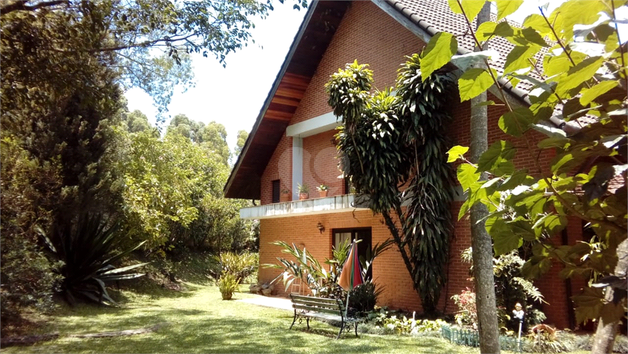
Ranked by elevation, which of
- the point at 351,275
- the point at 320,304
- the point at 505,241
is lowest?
the point at 320,304

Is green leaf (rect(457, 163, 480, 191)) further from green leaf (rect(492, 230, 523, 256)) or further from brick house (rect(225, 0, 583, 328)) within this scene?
brick house (rect(225, 0, 583, 328))

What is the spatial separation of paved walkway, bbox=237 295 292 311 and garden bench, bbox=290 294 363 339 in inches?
127

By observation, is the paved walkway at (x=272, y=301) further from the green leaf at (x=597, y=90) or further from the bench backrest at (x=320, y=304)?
the green leaf at (x=597, y=90)

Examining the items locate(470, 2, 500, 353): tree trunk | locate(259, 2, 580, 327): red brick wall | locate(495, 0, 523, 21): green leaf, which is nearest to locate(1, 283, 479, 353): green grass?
locate(470, 2, 500, 353): tree trunk

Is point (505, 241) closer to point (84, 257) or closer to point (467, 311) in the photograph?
point (467, 311)

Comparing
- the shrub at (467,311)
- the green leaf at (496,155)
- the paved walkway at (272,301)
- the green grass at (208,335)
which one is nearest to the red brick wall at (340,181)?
the paved walkway at (272,301)

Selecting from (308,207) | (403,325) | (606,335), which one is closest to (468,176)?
(606,335)

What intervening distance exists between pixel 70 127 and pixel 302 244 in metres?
8.30

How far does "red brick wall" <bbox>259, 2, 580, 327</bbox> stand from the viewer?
10320mm

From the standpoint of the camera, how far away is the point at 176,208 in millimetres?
18000

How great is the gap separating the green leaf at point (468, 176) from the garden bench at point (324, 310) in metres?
7.52

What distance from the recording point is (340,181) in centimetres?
1452

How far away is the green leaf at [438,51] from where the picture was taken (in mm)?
1051

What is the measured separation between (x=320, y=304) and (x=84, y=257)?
7491 millimetres
